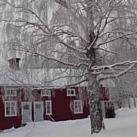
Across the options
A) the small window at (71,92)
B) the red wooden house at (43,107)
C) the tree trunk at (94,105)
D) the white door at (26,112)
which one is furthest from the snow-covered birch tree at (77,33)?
the small window at (71,92)

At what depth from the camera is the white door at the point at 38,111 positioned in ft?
126

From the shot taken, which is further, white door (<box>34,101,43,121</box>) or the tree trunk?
white door (<box>34,101,43,121</box>)

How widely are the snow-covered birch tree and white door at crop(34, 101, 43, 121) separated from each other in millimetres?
18864

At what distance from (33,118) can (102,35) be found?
20606mm

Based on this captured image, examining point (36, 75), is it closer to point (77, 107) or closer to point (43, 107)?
point (43, 107)

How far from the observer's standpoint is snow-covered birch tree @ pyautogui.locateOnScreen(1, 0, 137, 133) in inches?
718

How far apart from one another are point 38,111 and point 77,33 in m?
21.3

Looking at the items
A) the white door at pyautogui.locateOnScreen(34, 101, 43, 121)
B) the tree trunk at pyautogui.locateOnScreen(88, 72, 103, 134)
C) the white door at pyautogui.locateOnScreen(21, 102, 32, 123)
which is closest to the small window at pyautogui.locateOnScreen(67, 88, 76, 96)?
the white door at pyautogui.locateOnScreen(34, 101, 43, 121)

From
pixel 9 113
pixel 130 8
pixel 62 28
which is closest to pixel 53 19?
pixel 62 28

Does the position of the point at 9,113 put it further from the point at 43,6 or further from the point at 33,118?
→ the point at 43,6

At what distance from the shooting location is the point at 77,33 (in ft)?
60.8

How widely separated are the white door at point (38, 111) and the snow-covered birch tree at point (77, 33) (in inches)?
743

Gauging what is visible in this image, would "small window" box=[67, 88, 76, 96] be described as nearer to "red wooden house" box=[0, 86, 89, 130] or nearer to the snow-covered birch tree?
"red wooden house" box=[0, 86, 89, 130]

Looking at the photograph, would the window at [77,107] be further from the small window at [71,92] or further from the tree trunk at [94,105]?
the tree trunk at [94,105]
